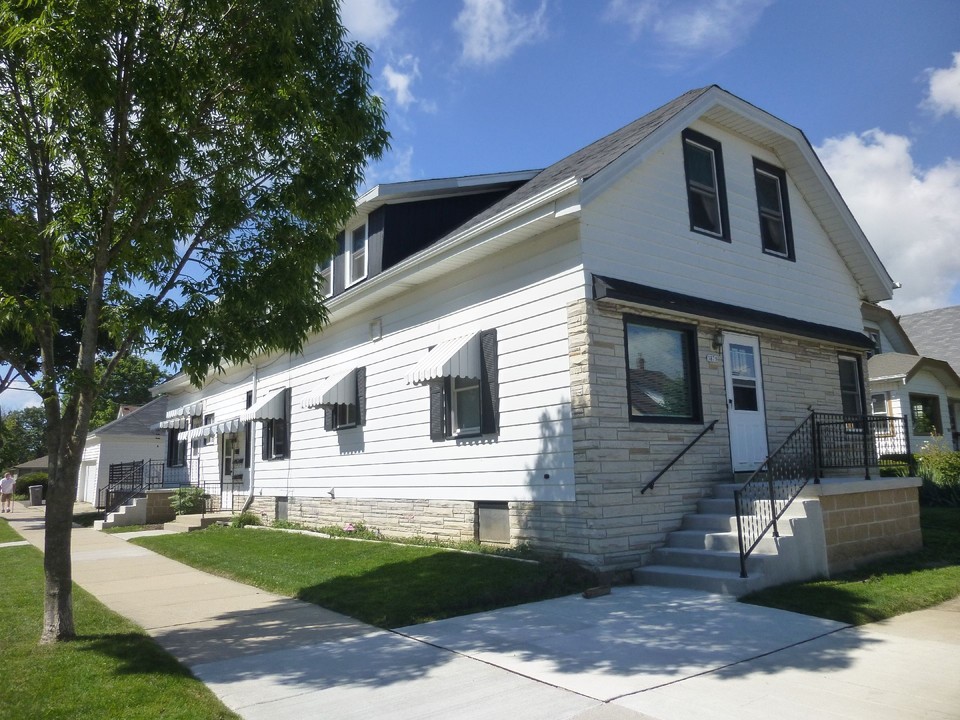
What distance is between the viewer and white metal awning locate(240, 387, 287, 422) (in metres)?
17.0

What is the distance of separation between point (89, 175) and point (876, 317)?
28040 mm

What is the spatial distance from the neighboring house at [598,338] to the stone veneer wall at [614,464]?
0.03 metres

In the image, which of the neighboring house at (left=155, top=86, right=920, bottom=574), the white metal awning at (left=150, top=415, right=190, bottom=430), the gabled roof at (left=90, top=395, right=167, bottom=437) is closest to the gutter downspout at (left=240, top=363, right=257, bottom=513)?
the neighboring house at (left=155, top=86, right=920, bottom=574)

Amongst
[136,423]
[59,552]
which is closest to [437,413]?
[59,552]

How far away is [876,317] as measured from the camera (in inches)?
1112

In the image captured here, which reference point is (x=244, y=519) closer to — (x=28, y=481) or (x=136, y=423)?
(x=136, y=423)

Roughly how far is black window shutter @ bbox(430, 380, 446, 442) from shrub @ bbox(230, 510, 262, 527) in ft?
25.3

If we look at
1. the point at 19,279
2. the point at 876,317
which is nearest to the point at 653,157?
the point at 19,279

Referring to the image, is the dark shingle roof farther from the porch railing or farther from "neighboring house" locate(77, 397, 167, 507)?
"neighboring house" locate(77, 397, 167, 507)

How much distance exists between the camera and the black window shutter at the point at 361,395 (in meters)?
14.1

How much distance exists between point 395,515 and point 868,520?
736 centimetres

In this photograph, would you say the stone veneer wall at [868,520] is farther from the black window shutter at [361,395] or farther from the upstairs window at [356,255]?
the upstairs window at [356,255]

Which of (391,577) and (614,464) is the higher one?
(614,464)

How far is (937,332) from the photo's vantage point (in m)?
31.9
